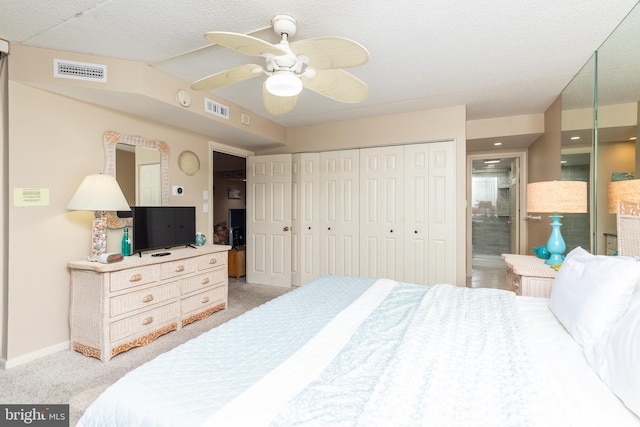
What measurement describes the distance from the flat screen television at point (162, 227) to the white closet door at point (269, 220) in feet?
4.65

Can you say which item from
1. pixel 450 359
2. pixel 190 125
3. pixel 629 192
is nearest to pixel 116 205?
pixel 190 125

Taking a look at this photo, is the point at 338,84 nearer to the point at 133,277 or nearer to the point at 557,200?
the point at 557,200

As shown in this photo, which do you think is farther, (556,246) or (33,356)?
(556,246)

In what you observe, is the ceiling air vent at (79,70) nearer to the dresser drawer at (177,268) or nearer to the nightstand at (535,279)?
the dresser drawer at (177,268)

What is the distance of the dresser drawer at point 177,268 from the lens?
110 inches

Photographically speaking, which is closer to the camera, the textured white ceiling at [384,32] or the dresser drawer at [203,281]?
the textured white ceiling at [384,32]

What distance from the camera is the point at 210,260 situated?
3.35 metres

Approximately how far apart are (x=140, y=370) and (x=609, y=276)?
193 centimetres

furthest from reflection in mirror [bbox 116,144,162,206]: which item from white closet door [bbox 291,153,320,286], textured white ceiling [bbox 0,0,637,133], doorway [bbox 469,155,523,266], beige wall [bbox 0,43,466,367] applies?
doorway [bbox 469,155,523,266]

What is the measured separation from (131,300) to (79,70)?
74.1 inches

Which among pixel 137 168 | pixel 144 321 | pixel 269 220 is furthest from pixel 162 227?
pixel 269 220

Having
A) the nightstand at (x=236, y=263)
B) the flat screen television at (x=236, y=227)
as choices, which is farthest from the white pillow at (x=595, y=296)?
the flat screen television at (x=236, y=227)

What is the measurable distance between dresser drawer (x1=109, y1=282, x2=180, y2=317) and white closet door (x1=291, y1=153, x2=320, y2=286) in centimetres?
196

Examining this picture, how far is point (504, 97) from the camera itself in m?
3.33
